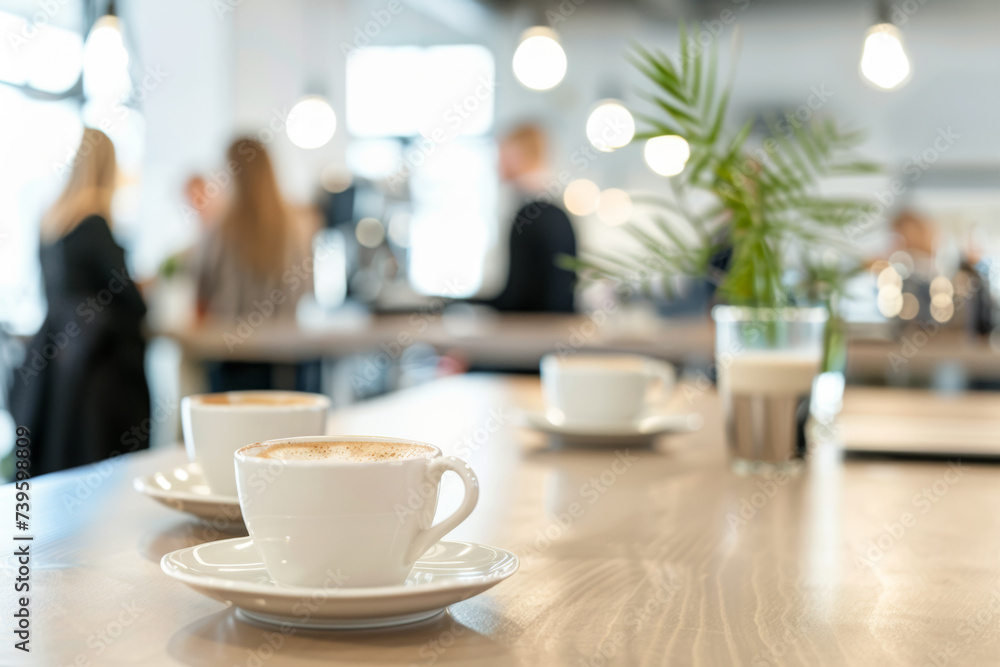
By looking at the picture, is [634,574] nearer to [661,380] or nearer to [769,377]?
[769,377]

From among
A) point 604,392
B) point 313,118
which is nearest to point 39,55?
point 313,118

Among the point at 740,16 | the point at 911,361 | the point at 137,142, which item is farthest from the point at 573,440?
the point at 740,16

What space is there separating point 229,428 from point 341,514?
28 cm

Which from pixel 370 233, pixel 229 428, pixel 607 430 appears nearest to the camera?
pixel 229 428

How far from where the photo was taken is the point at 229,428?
0.82 meters

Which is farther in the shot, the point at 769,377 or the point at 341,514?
the point at 769,377

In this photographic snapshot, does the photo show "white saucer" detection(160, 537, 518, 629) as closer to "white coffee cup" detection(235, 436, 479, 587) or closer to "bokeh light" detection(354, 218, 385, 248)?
"white coffee cup" detection(235, 436, 479, 587)

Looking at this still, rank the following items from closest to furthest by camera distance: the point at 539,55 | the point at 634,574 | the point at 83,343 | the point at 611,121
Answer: the point at 634,574 < the point at 83,343 < the point at 539,55 < the point at 611,121

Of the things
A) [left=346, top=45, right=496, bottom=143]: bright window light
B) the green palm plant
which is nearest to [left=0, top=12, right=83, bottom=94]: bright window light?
[left=346, top=45, right=496, bottom=143]: bright window light

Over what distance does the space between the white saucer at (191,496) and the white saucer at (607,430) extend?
0.54m

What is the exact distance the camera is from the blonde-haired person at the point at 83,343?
2.97 m

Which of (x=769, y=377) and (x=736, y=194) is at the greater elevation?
(x=736, y=194)

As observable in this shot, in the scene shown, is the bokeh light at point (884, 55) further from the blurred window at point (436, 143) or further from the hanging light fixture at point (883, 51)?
the blurred window at point (436, 143)

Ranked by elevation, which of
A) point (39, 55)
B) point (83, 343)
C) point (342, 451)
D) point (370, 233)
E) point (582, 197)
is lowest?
point (83, 343)
